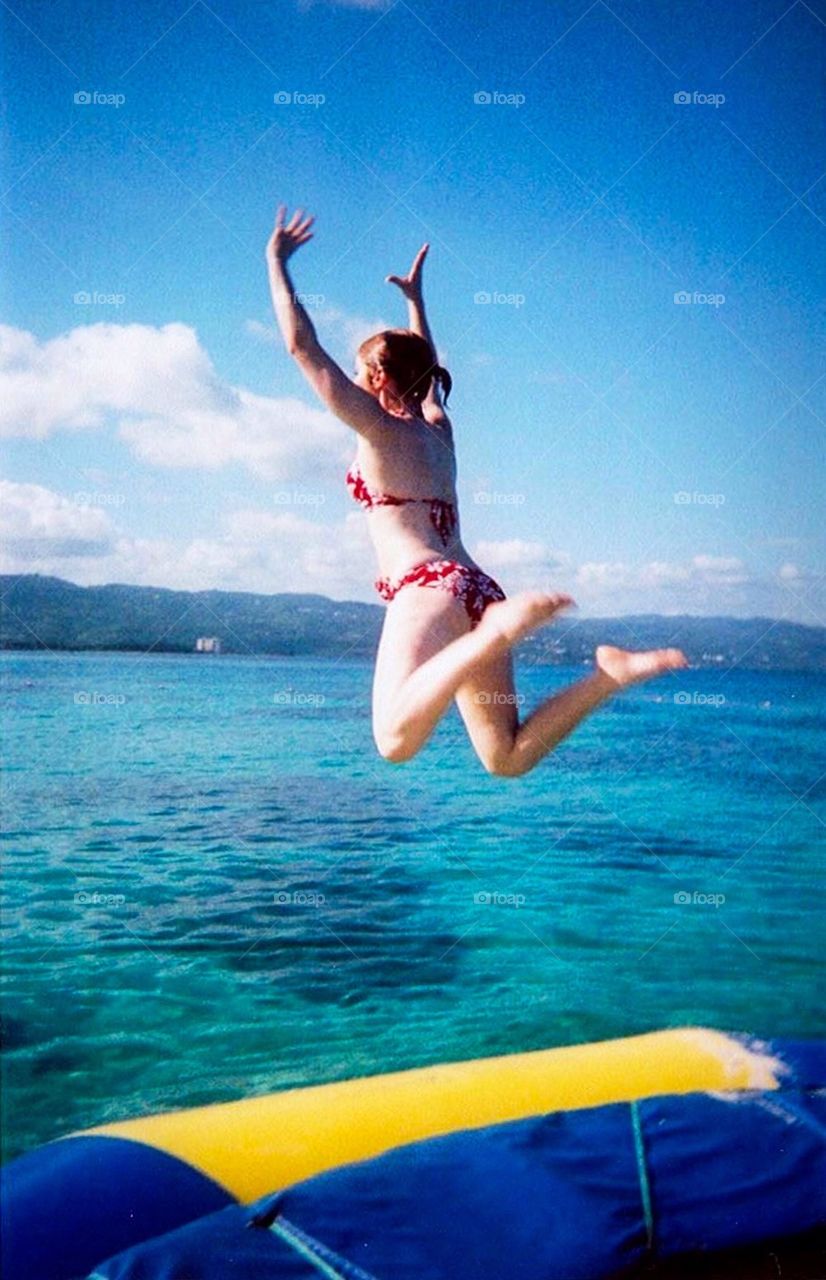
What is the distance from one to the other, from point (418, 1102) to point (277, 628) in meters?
1.63

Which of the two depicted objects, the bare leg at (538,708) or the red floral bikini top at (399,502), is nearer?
the bare leg at (538,708)

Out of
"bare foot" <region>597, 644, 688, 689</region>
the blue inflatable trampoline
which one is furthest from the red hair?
the blue inflatable trampoline

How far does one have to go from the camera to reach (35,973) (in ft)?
12.6

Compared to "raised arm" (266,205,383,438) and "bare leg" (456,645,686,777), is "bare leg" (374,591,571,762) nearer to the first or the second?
"bare leg" (456,645,686,777)

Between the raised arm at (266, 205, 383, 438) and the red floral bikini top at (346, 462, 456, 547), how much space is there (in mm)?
130

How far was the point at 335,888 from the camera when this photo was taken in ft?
14.8

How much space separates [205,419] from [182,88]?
891mm

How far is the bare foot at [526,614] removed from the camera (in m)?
1.97

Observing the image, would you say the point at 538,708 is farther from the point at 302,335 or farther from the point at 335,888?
the point at 335,888

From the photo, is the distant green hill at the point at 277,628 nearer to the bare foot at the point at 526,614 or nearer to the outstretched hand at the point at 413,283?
the outstretched hand at the point at 413,283

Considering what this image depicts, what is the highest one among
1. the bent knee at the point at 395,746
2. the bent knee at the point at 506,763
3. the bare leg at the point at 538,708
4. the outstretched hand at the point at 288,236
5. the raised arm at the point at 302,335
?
the outstretched hand at the point at 288,236

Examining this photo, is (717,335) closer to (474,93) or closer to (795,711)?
(474,93)

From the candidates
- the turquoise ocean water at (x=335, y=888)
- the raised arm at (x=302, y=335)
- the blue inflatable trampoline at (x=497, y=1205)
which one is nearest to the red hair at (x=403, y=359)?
the raised arm at (x=302, y=335)

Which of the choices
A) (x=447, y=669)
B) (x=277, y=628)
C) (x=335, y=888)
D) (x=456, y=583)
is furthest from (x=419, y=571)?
(x=335, y=888)
